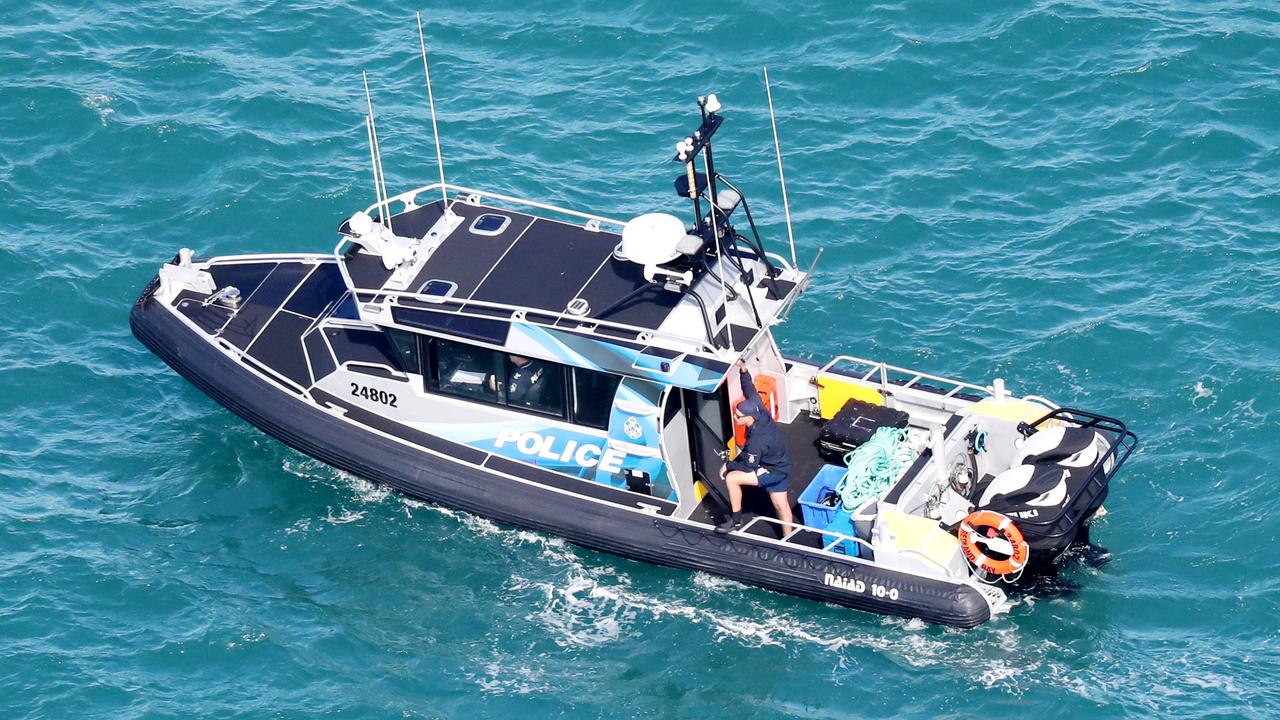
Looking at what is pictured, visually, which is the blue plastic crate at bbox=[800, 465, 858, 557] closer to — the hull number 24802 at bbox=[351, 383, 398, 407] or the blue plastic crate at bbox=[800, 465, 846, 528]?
the blue plastic crate at bbox=[800, 465, 846, 528]

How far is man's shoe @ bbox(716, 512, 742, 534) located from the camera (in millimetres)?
17797

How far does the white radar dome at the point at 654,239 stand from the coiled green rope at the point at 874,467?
9.11 ft

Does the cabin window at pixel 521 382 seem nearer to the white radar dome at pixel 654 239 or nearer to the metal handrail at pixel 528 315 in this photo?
the metal handrail at pixel 528 315

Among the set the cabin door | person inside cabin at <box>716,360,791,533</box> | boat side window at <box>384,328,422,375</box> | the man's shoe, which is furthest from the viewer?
boat side window at <box>384,328,422,375</box>

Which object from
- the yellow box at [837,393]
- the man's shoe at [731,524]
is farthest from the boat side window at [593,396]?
the yellow box at [837,393]

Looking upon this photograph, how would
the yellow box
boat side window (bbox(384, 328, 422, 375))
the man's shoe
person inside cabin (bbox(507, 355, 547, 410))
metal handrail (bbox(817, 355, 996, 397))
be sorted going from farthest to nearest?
the yellow box, metal handrail (bbox(817, 355, 996, 397)), boat side window (bbox(384, 328, 422, 375)), person inside cabin (bbox(507, 355, 547, 410)), the man's shoe

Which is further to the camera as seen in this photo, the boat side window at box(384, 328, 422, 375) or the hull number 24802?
the hull number 24802

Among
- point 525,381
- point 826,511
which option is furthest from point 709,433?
point 525,381

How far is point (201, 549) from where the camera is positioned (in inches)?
731

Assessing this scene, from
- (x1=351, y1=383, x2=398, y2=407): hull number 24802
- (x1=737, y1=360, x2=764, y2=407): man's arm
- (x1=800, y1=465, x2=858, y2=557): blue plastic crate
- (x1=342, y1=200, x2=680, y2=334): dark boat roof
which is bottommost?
(x1=351, y1=383, x2=398, y2=407): hull number 24802

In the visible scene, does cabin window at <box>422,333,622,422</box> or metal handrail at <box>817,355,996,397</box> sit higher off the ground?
metal handrail at <box>817,355,996,397</box>

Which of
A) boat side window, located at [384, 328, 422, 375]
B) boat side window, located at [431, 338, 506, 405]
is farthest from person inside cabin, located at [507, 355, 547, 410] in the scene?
boat side window, located at [384, 328, 422, 375]

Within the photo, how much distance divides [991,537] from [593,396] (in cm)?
420

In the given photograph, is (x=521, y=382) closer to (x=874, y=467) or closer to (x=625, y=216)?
(x=874, y=467)
